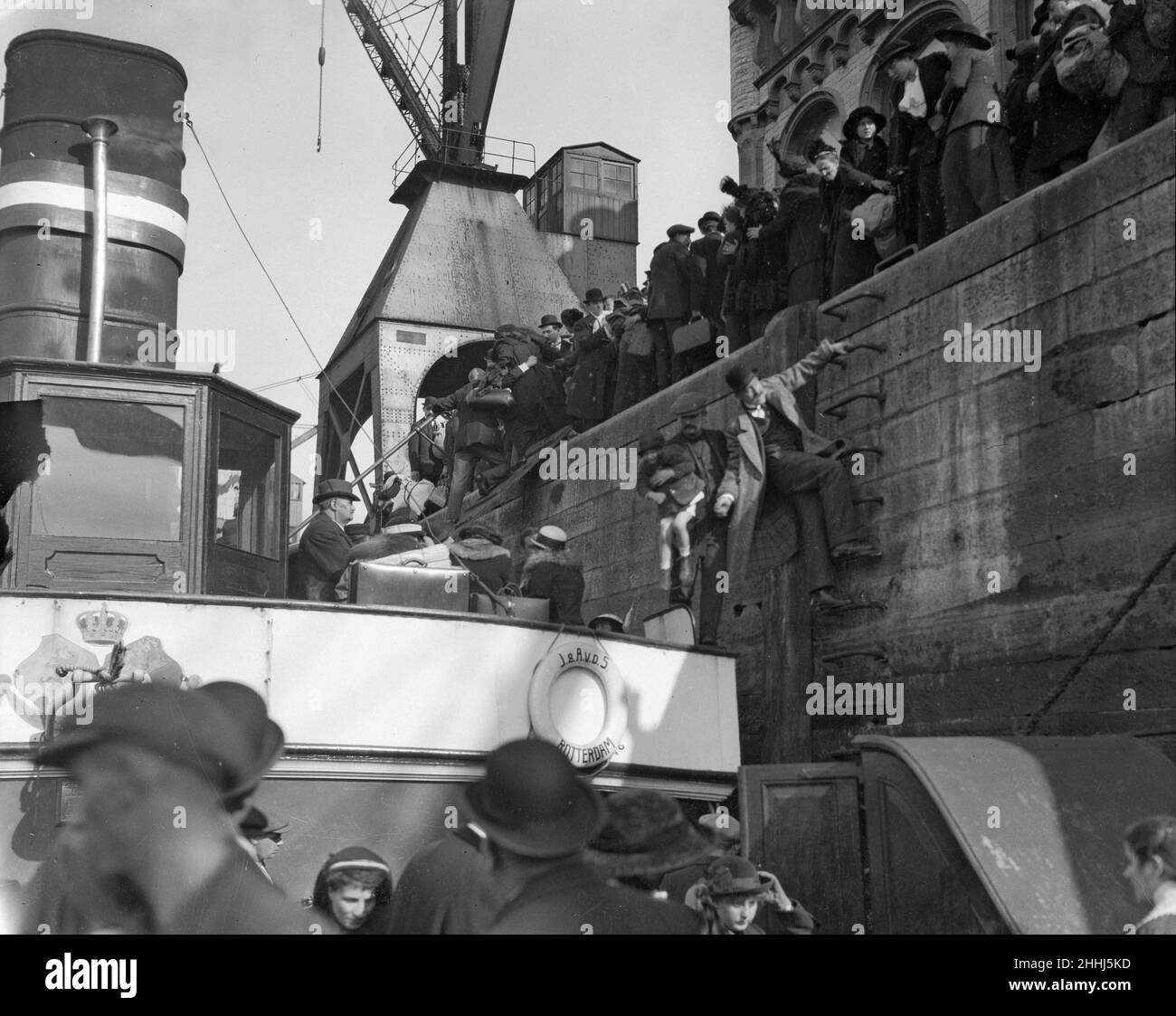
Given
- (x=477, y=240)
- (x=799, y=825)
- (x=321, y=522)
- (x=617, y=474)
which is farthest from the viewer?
(x=477, y=240)

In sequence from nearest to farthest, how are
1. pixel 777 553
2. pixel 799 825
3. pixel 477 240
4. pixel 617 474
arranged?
pixel 799 825, pixel 777 553, pixel 617 474, pixel 477 240

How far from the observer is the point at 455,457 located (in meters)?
16.5

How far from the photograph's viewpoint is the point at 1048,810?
5473 millimetres

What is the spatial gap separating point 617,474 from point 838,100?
6.93 meters

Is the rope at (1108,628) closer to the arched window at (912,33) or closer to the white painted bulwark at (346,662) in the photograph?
the white painted bulwark at (346,662)

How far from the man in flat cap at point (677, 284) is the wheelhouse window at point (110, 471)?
6369mm

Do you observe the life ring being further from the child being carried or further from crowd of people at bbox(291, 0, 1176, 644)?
the child being carried

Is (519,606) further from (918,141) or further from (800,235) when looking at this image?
(800,235)

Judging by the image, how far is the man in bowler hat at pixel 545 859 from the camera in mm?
4254

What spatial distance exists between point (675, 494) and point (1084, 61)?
366cm

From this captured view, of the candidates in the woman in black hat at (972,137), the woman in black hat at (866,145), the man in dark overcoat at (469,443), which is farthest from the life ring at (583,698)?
the man in dark overcoat at (469,443)

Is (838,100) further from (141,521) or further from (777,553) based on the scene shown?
(141,521)

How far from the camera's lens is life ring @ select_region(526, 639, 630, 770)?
6.51 meters
